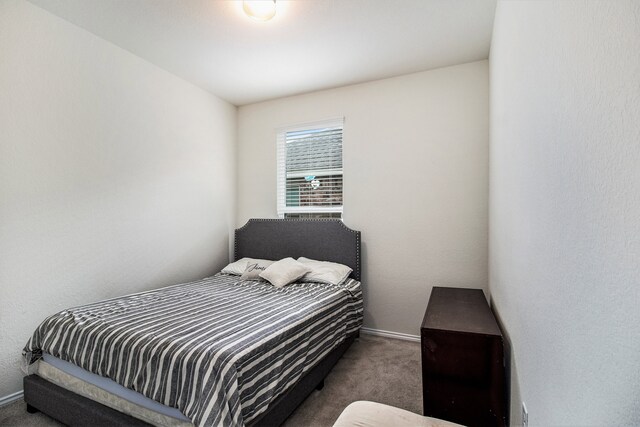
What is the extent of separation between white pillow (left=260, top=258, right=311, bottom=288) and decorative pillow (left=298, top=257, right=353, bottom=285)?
0.22 ft

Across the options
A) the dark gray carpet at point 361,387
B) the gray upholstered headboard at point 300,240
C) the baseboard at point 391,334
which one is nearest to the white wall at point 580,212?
the dark gray carpet at point 361,387

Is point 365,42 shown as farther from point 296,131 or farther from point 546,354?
point 546,354

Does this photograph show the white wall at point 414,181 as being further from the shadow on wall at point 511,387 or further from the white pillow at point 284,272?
the shadow on wall at point 511,387

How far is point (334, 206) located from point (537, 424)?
279 cm

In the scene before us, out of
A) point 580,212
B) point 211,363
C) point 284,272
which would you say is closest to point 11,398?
point 211,363

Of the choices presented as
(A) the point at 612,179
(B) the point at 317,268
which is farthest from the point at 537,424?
(B) the point at 317,268

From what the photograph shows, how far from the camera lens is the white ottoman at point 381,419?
1.22 meters

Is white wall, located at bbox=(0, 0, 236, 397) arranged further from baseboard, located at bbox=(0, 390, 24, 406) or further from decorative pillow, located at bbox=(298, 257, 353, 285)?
decorative pillow, located at bbox=(298, 257, 353, 285)

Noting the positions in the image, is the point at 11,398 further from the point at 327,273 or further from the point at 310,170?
the point at 310,170

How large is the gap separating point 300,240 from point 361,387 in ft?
5.68

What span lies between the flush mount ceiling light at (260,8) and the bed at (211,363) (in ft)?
6.85

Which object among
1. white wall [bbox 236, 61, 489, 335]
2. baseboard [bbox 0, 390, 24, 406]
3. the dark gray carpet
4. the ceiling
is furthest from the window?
baseboard [bbox 0, 390, 24, 406]

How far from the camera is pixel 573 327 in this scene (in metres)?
0.75

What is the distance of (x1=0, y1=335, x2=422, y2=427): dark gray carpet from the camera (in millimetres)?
1930
